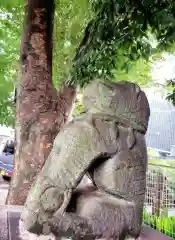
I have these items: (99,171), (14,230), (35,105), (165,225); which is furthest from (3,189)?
(99,171)

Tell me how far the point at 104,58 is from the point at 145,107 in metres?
1.85

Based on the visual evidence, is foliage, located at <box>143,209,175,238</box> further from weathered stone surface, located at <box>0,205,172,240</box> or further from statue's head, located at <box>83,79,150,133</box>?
statue's head, located at <box>83,79,150,133</box>

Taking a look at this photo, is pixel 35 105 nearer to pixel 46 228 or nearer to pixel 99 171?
pixel 99 171

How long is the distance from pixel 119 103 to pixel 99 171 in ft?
1.05

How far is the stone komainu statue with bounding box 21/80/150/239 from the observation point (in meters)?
1.34

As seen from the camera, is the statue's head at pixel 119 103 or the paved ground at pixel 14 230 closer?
the paved ground at pixel 14 230

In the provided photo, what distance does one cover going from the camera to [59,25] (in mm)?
5480

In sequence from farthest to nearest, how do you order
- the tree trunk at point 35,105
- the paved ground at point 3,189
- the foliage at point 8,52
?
the paved ground at point 3,189 → the foliage at point 8,52 → the tree trunk at point 35,105

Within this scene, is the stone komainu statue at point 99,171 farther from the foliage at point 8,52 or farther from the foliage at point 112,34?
the foliage at point 8,52

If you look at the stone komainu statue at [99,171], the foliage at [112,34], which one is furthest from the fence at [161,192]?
the stone komainu statue at [99,171]

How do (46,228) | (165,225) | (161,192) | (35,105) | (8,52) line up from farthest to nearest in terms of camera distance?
(161,192)
(8,52)
(165,225)
(35,105)
(46,228)

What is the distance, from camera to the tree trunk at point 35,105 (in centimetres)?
348

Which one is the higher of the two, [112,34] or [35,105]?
[112,34]

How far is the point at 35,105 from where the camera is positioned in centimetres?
354
